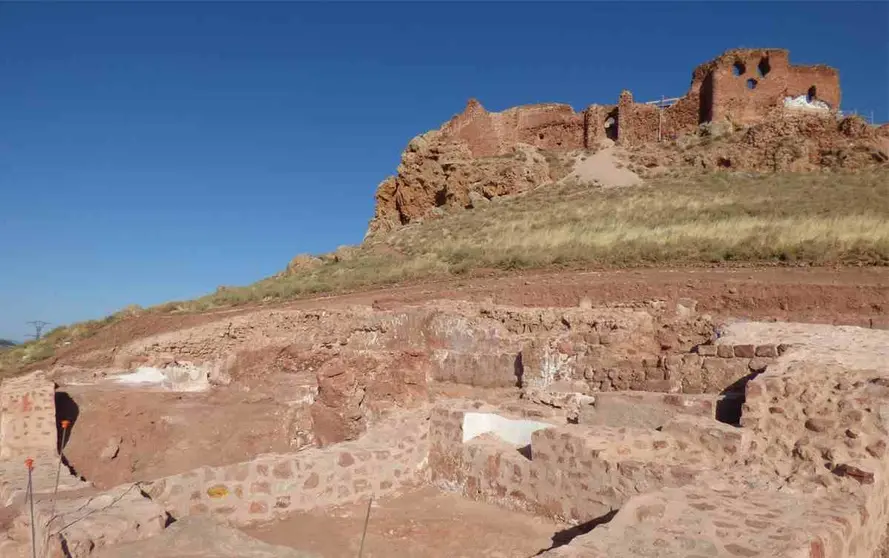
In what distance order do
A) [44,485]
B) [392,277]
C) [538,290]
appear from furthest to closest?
[392,277] → [538,290] → [44,485]

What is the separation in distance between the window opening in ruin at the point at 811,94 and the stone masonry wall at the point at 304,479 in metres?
26.6

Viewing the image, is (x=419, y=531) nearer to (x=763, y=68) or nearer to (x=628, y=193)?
(x=628, y=193)

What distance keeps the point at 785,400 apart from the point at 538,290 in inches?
344

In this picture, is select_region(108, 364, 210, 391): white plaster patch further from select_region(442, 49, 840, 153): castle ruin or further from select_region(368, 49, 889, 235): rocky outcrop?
select_region(442, 49, 840, 153): castle ruin

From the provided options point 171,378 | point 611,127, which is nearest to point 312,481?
point 171,378

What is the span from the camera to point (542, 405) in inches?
283

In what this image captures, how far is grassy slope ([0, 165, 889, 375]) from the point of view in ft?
44.3

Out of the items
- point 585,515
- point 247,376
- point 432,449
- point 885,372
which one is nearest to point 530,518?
point 585,515

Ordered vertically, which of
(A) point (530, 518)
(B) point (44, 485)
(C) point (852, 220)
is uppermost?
(C) point (852, 220)

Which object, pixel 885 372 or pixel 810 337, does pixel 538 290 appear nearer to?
pixel 810 337

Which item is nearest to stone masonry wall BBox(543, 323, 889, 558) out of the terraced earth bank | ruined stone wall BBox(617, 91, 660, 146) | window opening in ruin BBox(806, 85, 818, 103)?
the terraced earth bank

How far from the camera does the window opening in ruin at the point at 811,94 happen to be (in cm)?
2598

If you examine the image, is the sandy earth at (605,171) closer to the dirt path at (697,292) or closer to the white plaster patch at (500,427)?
the dirt path at (697,292)

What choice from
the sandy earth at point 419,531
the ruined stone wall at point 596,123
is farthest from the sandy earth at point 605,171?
the sandy earth at point 419,531
